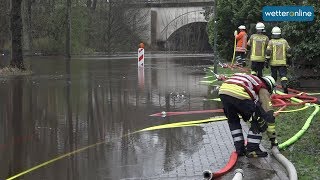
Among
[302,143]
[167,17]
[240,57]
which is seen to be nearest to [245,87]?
[302,143]

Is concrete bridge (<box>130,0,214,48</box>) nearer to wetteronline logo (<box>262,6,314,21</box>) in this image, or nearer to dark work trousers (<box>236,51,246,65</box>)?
dark work trousers (<box>236,51,246,65</box>)

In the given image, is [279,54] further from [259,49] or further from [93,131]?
[93,131]

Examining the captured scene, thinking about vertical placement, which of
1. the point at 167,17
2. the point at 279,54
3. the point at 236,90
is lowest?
the point at 236,90

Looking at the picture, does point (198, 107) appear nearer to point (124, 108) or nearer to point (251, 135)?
point (124, 108)

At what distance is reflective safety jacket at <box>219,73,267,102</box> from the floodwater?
1155 millimetres

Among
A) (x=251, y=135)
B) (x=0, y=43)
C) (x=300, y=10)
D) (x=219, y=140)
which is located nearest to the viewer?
(x=251, y=135)

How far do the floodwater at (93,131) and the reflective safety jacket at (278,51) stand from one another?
2017mm

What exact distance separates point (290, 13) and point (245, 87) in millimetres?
3791

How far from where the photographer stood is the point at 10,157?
22.9 feet

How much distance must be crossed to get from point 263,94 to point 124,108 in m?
5.22

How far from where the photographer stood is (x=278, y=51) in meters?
12.5

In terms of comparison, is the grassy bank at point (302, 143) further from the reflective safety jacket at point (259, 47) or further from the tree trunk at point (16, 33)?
the tree trunk at point (16, 33)

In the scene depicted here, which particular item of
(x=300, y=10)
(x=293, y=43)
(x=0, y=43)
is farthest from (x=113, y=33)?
(x=300, y=10)

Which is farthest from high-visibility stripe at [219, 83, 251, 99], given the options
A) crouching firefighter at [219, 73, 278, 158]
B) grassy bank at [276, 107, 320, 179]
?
grassy bank at [276, 107, 320, 179]
